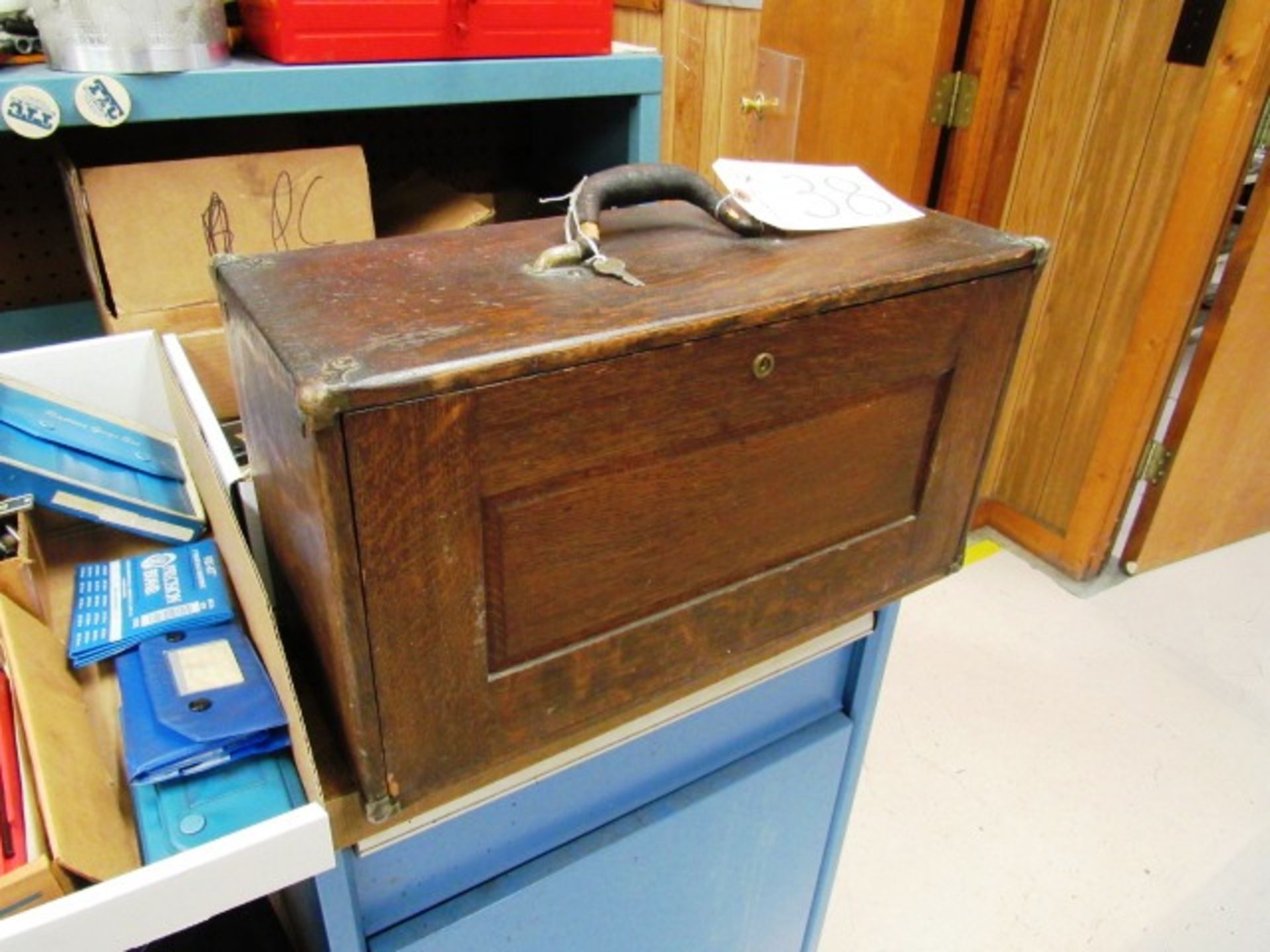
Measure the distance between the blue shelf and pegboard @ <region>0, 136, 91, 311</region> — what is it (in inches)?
12.0

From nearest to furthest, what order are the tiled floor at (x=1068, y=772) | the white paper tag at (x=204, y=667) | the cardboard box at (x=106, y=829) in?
the cardboard box at (x=106, y=829) → the white paper tag at (x=204, y=667) → the tiled floor at (x=1068, y=772)

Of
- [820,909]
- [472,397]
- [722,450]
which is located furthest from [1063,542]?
[472,397]

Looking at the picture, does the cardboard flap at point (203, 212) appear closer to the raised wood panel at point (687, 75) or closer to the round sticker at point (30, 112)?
the round sticker at point (30, 112)

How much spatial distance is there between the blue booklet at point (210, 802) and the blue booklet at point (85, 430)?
338mm

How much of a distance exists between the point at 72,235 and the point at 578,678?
889 millimetres

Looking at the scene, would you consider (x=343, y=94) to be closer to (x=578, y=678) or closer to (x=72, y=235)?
(x=72, y=235)

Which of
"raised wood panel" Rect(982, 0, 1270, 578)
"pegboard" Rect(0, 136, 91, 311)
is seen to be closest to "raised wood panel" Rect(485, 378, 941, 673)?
"pegboard" Rect(0, 136, 91, 311)

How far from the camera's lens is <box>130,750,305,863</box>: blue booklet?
1.54 feet

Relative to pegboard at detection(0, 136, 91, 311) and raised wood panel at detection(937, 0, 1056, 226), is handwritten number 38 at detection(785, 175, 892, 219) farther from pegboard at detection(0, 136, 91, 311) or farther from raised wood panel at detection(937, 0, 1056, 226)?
raised wood panel at detection(937, 0, 1056, 226)

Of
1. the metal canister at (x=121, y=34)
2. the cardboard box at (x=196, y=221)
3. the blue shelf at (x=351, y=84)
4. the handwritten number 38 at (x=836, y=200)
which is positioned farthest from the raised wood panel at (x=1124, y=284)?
the metal canister at (x=121, y=34)

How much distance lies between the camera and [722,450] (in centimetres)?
53

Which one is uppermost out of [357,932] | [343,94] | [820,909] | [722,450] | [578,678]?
[343,94]

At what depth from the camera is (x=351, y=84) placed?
80cm

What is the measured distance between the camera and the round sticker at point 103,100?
2.32 feet
